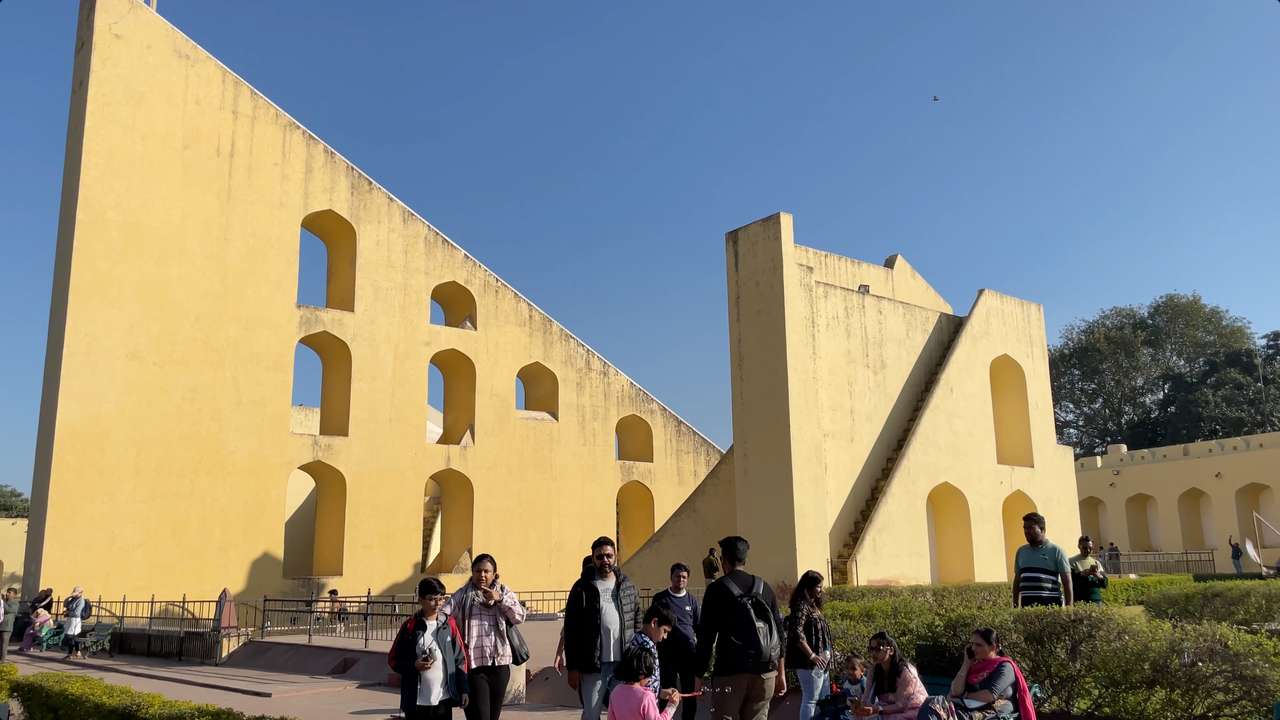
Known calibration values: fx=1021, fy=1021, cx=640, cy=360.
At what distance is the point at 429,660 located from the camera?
5.21m

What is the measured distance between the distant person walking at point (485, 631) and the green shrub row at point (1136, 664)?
3.48m

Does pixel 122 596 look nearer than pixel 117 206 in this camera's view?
Yes

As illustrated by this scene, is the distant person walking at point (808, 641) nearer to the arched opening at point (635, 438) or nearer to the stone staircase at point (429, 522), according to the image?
the arched opening at point (635, 438)

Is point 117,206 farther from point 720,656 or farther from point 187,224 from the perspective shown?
point 720,656

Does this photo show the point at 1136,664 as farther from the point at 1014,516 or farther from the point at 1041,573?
the point at 1014,516

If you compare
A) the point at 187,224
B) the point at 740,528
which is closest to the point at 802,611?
the point at 740,528

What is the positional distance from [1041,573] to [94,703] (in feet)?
21.9

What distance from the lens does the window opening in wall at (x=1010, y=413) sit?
17781mm

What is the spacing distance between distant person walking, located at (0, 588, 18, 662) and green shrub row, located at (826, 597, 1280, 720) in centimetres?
1094

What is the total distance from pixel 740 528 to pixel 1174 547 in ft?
72.6

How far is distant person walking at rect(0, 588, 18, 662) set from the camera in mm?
11930

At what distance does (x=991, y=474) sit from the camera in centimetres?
1645

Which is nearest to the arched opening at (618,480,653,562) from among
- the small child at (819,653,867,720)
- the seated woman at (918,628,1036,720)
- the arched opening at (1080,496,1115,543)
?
the small child at (819,653,867,720)

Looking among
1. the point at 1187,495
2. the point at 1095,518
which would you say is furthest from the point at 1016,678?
the point at 1095,518
